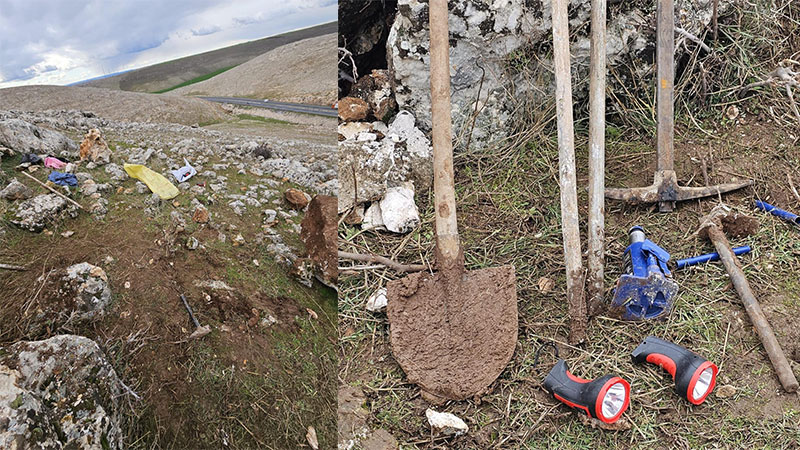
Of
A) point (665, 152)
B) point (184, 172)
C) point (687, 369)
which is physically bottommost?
point (687, 369)

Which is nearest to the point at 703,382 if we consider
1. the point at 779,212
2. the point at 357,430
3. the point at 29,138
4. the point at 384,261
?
the point at 779,212

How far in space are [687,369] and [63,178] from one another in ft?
7.44

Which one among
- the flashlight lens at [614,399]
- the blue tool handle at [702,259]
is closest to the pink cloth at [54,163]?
the flashlight lens at [614,399]

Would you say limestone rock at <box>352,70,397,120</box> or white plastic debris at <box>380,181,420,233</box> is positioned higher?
limestone rock at <box>352,70,397,120</box>

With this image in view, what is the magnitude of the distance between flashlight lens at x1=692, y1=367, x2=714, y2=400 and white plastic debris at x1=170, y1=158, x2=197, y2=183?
205cm

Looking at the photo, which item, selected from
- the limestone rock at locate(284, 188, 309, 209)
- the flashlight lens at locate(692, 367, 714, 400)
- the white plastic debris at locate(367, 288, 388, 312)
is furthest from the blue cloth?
the flashlight lens at locate(692, 367, 714, 400)

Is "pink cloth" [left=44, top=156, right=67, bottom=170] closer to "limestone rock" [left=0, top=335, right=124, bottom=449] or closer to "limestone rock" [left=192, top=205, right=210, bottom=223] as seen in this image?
"limestone rock" [left=192, top=205, right=210, bottom=223]

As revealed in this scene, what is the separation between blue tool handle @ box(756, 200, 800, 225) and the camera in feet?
8.88

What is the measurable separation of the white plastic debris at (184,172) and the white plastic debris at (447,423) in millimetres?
1314

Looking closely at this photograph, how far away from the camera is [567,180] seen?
246cm

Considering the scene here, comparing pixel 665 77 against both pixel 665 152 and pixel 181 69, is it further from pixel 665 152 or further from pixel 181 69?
pixel 181 69

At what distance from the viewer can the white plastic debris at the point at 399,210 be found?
2.99 meters

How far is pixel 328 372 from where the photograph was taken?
1948mm

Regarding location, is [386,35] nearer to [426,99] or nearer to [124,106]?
[426,99]
